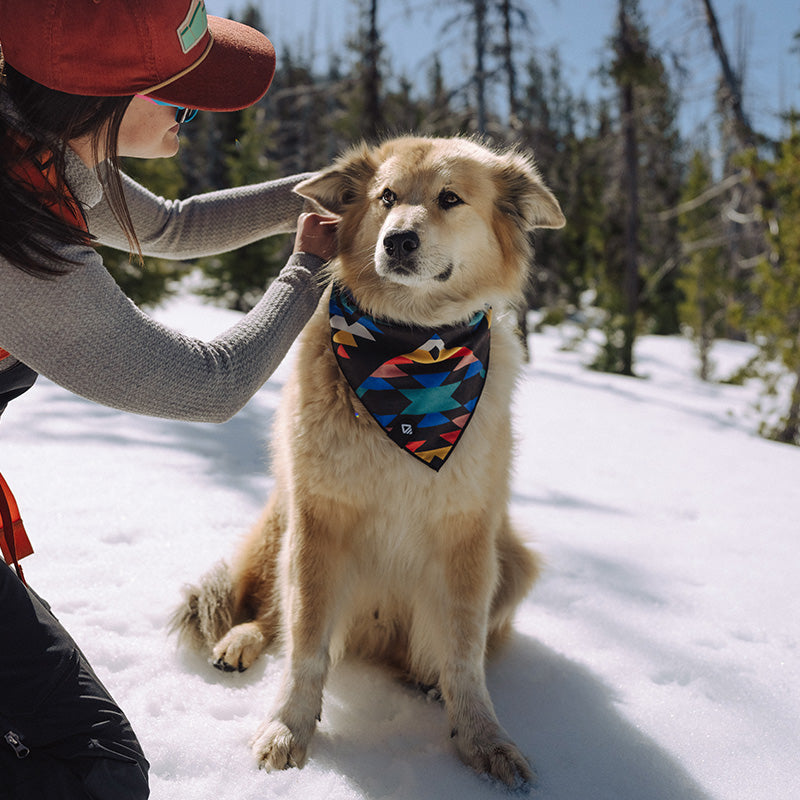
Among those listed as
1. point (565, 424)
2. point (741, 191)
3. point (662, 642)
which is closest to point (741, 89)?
point (741, 191)

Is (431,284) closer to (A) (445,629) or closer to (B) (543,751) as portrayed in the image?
(A) (445,629)

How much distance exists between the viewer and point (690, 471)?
174 inches

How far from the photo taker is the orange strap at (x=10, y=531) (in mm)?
1335

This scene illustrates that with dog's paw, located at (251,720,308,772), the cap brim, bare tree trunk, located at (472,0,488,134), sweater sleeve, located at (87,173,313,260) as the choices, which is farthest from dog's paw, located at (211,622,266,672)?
bare tree trunk, located at (472,0,488,134)

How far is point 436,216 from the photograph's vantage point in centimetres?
192

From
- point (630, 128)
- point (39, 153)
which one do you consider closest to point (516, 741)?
point (39, 153)

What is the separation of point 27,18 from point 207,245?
1083mm

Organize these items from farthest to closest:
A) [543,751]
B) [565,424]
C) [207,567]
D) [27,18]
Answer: [565,424] → [207,567] → [543,751] → [27,18]

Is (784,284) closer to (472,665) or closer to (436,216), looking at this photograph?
(436,216)

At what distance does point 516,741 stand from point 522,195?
160 cm

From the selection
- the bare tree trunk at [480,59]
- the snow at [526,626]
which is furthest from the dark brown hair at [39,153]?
the bare tree trunk at [480,59]

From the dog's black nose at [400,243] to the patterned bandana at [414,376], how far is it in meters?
0.20

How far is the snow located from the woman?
38cm

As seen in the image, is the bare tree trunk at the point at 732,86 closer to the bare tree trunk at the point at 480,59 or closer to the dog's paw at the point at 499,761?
the bare tree trunk at the point at 480,59
